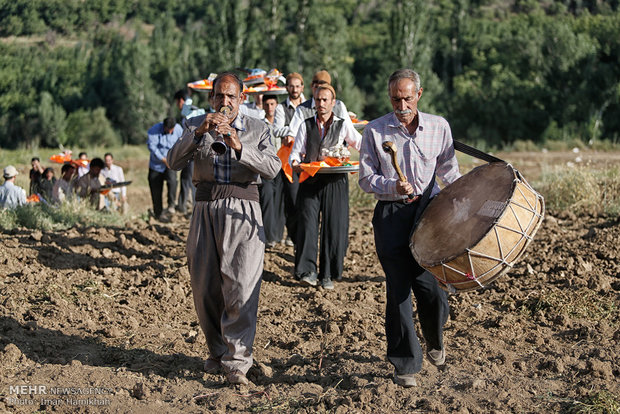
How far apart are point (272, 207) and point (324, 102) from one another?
7.35 feet

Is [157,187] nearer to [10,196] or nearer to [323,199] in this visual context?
[10,196]

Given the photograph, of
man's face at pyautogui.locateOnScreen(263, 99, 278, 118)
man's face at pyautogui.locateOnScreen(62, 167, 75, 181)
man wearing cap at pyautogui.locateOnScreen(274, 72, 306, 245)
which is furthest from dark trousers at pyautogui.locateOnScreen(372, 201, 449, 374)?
man's face at pyautogui.locateOnScreen(62, 167, 75, 181)

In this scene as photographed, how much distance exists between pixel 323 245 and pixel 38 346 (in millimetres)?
3027

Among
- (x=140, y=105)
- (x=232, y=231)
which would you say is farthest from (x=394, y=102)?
(x=140, y=105)

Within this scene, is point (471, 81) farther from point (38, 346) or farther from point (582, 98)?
point (38, 346)

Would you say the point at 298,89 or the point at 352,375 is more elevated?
the point at 298,89

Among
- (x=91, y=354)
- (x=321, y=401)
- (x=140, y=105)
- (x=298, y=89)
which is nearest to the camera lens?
(x=321, y=401)

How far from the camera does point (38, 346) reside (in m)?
5.68

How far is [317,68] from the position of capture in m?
44.9

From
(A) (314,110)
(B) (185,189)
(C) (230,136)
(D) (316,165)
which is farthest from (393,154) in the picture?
(B) (185,189)

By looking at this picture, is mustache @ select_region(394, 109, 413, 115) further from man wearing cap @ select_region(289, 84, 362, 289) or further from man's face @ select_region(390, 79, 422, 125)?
man wearing cap @ select_region(289, 84, 362, 289)

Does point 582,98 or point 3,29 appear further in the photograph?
point 582,98

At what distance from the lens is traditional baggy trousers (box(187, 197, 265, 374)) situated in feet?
16.3

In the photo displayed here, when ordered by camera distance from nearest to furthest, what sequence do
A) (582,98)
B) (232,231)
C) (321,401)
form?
(321,401) → (232,231) → (582,98)
